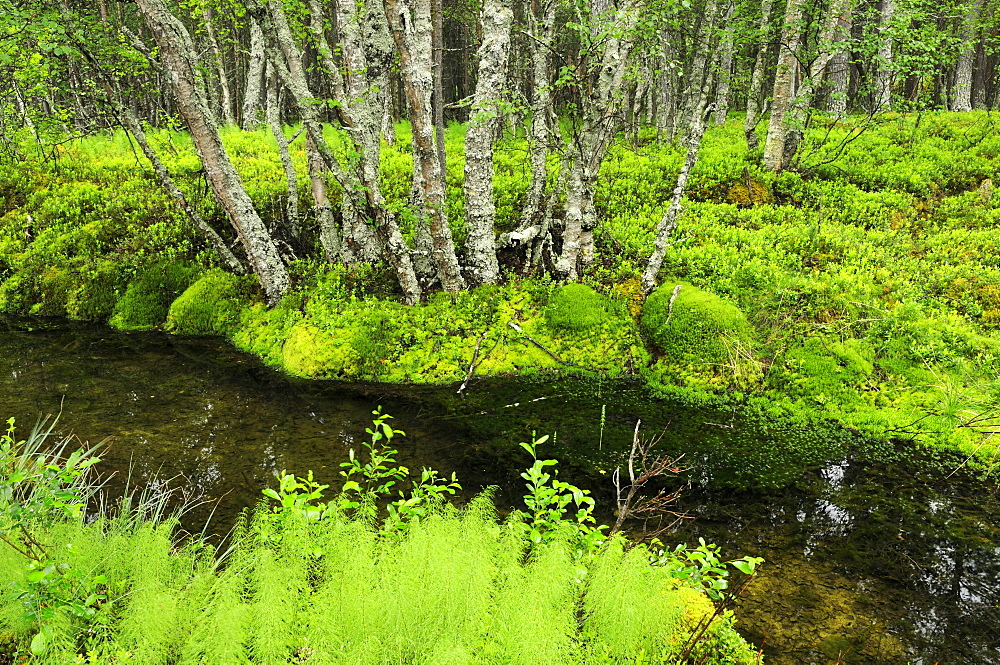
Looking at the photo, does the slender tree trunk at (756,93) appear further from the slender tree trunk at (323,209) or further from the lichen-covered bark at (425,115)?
the slender tree trunk at (323,209)

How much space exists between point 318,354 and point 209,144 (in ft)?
12.6

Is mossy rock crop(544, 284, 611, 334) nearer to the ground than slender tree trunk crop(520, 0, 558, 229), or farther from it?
nearer to the ground

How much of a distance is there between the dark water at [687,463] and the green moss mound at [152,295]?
1.26 metres

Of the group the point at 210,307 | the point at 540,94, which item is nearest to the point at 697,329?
the point at 540,94

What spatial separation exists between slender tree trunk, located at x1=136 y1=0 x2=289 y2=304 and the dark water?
1.75 meters

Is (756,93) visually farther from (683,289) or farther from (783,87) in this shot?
(683,289)

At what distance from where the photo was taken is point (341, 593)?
3.32 metres

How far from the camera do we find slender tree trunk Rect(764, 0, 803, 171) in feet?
38.9

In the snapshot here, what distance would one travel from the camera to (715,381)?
25.8 feet

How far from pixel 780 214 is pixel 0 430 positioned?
1373cm

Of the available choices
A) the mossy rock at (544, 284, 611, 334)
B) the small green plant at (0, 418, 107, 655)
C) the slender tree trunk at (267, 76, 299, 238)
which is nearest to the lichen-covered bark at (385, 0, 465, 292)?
the mossy rock at (544, 284, 611, 334)

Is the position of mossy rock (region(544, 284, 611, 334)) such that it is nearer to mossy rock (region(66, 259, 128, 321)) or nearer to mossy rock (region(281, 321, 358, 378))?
mossy rock (region(281, 321, 358, 378))

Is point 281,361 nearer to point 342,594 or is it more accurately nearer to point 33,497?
point 33,497

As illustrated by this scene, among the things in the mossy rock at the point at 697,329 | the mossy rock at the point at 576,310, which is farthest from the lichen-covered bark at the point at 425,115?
the mossy rock at the point at 697,329
